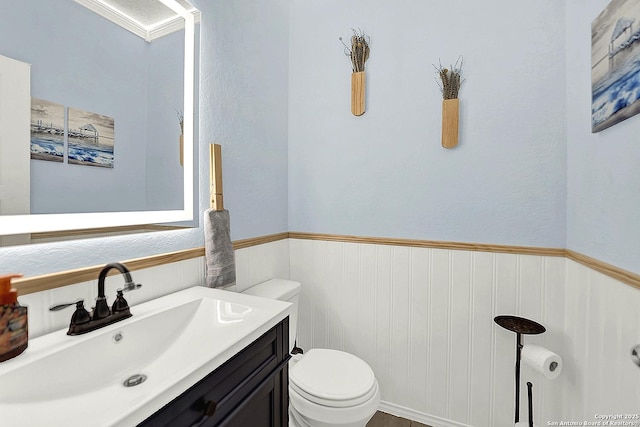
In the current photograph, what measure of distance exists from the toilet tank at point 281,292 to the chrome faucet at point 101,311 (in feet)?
2.32

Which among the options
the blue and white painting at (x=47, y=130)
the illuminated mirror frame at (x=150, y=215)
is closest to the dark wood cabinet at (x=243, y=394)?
the illuminated mirror frame at (x=150, y=215)

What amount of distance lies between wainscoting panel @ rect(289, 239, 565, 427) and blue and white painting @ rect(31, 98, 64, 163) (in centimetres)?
137

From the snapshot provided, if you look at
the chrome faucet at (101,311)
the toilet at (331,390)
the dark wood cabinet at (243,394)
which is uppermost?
the chrome faucet at (101,311)

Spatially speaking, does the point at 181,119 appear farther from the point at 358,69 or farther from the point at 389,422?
the point at 389,422

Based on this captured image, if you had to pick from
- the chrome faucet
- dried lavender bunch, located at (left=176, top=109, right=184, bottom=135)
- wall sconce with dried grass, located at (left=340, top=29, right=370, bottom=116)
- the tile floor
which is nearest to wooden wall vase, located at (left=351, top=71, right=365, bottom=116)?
wall sconce with dried grass, located at (left=340, top=29, right=370, bottom=116)

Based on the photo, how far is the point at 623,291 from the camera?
939mm

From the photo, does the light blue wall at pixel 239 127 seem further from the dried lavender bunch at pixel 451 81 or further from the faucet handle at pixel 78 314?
the dried lavender bunch at pixel 451 81

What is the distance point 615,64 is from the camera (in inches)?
37.8

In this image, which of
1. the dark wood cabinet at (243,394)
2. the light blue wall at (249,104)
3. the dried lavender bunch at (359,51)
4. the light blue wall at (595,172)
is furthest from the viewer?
the dried lavender bunch at (359,51)

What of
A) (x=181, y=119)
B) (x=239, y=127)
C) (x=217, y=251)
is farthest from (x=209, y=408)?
(x=239, y=127)

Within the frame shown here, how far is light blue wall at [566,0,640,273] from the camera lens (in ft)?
2.95

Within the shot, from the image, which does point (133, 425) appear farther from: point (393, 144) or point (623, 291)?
point (393, 144)

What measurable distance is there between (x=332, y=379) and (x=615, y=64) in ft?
5.27

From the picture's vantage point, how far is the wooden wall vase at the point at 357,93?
1771 millimetres
